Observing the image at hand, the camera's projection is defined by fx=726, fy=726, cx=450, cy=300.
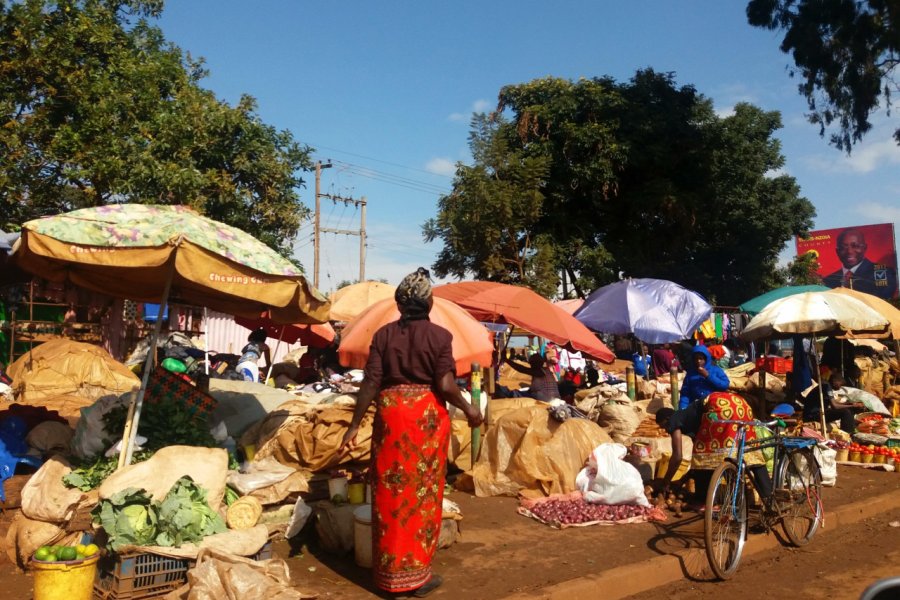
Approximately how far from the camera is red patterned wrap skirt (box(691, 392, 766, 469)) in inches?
243

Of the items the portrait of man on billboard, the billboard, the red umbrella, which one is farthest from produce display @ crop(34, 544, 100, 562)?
the portrait of man on billboard

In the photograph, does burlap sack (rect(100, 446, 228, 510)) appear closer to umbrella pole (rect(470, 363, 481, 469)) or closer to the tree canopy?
umbrella pole (rect(470, 363, 481, 469))

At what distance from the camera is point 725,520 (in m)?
5.53

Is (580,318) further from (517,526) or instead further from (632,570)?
(632,570)

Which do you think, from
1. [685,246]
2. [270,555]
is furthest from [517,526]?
[685,246]

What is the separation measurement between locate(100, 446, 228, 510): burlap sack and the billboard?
5571 centimetres

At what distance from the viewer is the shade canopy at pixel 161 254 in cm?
512

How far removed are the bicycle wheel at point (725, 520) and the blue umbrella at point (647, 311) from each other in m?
6.70

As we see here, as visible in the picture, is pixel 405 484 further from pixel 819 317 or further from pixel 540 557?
pixel 819 317

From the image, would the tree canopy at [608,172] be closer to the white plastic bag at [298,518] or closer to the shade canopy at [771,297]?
the shade canopy at [771,297]

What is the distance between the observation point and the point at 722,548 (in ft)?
18.1

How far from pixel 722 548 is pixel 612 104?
22.7 meters

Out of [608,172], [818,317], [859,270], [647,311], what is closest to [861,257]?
[859,270]

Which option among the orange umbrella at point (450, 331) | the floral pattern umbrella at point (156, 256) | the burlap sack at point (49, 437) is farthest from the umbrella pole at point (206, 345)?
the floral pattern umbrella at point (156, 256)
